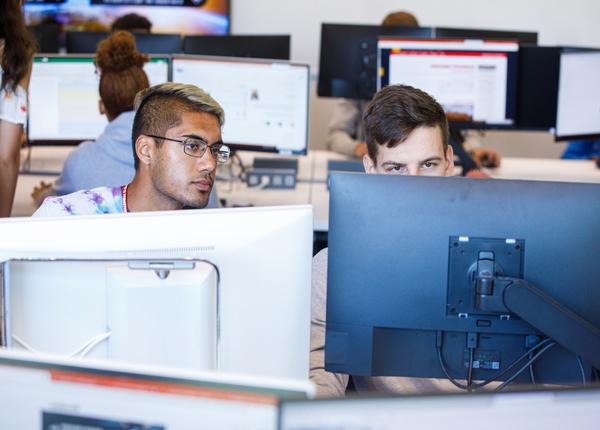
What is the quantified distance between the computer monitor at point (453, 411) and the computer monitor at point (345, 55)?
3.14 meters

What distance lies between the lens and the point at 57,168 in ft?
12.2

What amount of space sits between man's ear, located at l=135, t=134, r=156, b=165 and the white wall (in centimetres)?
376

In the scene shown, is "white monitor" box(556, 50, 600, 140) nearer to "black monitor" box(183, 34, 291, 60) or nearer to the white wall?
"black monitor" box(183, 34, 291, 60)

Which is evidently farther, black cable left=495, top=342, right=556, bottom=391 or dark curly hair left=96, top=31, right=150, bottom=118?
dark curly hair left=96, top=31, right=150, bottom=118

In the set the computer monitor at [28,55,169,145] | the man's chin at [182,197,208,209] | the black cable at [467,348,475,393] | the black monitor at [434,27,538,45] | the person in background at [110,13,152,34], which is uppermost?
the person in background at [110,13,152,34]

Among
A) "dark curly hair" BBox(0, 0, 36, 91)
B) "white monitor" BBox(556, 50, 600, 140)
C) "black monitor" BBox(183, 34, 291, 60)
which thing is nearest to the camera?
"dark curly hair" BBox(0, 0, 36, 91)

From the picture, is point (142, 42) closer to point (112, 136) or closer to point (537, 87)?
point (112, 136)

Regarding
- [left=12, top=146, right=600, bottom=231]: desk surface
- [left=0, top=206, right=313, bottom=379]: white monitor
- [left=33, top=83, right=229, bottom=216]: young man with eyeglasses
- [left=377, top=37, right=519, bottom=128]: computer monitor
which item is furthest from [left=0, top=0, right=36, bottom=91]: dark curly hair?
[left=0, top=206, right=313, bottom=379]: white monitor

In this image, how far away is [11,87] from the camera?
2643 millimetres

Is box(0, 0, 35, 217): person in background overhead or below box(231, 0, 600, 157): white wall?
below

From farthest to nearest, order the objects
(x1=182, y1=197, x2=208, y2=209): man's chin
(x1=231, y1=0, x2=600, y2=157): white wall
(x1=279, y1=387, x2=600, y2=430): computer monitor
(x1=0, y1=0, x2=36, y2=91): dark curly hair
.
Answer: (x1=231, y1=0, x2=600, y2=157): white wall < (x1=0, y1=0, x2=36, y2=91): dark curly hair < (x1=182, y1=197, x2=208, y2=209): man's chin < (x1=279, y1=387, x2=600, y2=430): computer monitor

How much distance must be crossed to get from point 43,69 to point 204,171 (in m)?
1.74

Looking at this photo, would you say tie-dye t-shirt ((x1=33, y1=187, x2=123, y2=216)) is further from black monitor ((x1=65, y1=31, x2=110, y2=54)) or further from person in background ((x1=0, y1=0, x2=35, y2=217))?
black monitor ((x1=65, y1=31, x2=110, y2=54))

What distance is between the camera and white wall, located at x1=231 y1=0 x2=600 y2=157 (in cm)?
573
